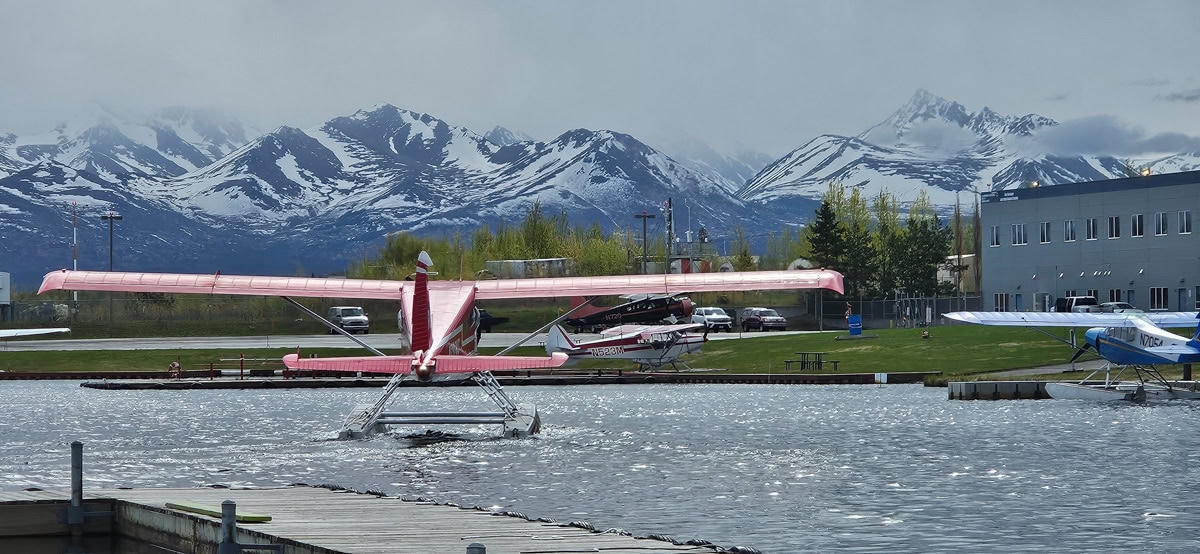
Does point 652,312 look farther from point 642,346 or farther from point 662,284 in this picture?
point 662,284

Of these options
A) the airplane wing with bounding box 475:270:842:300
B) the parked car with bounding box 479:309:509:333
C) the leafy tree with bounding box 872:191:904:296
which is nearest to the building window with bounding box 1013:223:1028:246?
the leafy tree with bounding box 872:191:904:296

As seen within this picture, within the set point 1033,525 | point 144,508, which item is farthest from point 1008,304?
point 144,508

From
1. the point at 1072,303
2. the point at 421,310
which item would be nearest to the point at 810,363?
the point at 1072,303

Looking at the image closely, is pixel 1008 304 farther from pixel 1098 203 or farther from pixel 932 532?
pixel 932 532

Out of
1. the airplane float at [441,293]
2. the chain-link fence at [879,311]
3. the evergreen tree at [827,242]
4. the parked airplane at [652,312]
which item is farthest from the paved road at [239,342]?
the airplane float at [441,293]

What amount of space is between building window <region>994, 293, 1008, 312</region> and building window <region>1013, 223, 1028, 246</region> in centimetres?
327

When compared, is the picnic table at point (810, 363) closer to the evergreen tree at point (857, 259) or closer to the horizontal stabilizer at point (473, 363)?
the horizontal stabilizer at point (473, 363)

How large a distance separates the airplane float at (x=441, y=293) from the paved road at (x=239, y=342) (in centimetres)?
3869

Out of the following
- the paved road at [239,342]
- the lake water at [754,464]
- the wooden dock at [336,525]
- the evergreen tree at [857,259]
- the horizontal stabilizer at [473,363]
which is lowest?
the lake water at [754,464]

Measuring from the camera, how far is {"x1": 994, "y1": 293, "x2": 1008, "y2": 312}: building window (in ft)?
309

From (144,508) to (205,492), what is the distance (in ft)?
6.06

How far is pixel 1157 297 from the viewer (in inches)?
3332

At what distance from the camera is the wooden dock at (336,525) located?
15328 mm

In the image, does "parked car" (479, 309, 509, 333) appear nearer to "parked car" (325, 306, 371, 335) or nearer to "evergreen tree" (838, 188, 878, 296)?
"parked car" (325, 306, 371, 335)
